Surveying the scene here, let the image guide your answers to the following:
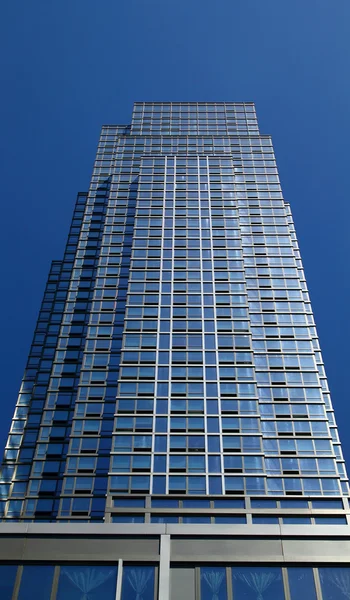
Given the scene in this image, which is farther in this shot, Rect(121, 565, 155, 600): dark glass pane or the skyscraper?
the skyscraper

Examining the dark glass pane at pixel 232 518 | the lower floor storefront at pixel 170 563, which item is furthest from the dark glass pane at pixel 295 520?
the lower floor storefront at pixel 170 563

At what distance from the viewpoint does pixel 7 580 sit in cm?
2773

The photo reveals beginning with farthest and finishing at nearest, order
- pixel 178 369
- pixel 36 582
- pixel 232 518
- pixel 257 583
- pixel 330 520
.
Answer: pixel 178 369 → pixel 330 520 → pixel 232 518 → pixel 257 583 → pixel 36 582

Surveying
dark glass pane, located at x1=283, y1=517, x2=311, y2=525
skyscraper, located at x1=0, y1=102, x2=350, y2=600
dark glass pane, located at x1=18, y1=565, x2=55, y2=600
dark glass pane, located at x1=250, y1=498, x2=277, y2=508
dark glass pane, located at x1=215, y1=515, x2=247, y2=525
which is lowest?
dark glass pane, located at x1=18, y1=565, x2=55, y2=600

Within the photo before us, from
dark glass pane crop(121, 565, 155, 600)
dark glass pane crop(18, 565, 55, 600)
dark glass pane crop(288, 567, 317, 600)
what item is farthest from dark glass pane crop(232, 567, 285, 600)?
dark glass pane crop(18, 565, 55, 600)

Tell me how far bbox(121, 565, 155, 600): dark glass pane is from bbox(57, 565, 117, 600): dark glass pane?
509 millimetres

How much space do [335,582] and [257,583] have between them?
341 cm

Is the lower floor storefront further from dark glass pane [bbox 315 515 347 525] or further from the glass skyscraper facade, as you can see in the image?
dark glass pane [bbox 315 515 347 525]

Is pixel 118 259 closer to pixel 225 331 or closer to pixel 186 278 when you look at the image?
pixel 186 278

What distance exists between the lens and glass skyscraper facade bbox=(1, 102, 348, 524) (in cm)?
5597

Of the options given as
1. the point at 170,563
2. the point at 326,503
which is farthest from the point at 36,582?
the point at 326,503

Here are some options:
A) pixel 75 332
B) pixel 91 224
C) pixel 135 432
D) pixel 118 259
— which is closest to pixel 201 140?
pixel 91 224

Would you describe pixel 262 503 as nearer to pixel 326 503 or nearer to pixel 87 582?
pixel 326 503

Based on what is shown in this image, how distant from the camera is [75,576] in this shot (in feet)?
91.1
